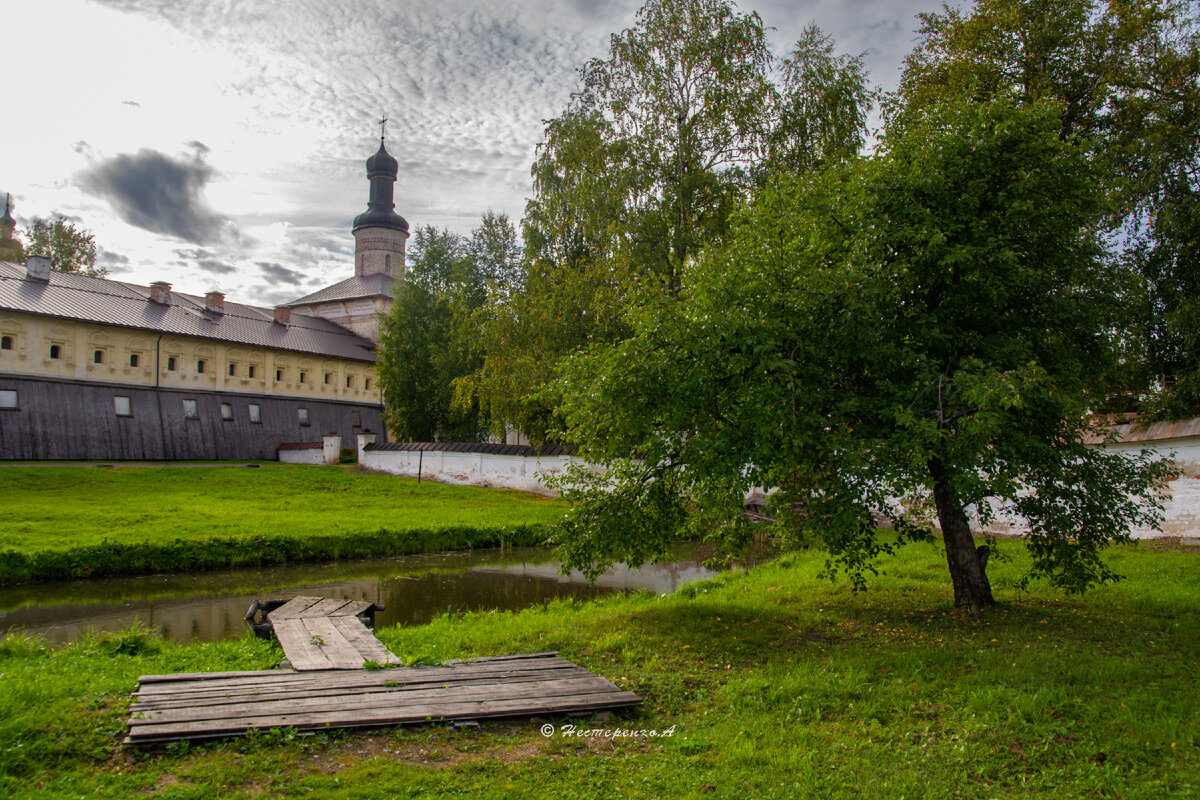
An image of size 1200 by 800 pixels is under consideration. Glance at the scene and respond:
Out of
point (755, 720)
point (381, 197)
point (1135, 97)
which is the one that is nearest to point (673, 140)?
point (1135, 97)

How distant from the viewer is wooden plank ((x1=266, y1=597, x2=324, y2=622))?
877 centimetres

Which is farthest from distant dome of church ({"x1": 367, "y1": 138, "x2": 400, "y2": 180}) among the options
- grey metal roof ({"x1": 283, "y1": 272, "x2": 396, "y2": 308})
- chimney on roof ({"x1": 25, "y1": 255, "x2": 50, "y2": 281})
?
chimney on roof ({"x1": 25, "y1": 255, "x2": 50, "y2": 281})

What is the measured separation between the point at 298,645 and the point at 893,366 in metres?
6.21

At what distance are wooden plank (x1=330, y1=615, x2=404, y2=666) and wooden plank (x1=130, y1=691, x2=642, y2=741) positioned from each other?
1.28 m

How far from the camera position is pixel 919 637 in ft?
25.0

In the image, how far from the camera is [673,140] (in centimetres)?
2111

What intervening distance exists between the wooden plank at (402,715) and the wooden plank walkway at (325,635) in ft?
4.08

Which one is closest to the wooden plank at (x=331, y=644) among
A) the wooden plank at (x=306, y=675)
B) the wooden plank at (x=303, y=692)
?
the wooden plank at (x=306, y=675)

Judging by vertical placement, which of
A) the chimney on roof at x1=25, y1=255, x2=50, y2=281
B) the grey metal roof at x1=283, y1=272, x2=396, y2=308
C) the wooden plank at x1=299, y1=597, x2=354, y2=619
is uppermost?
the grey metal roof at x1=283, y1=272, x2=396, y2=308

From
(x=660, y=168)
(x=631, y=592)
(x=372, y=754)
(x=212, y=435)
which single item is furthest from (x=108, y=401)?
(x=372, y=754)

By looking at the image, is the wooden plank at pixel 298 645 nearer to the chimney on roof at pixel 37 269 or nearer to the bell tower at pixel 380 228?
the chimney on roof at pixel 37 269

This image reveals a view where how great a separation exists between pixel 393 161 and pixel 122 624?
51344 mm

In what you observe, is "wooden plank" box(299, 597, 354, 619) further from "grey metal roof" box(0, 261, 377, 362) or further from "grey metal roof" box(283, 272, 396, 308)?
"grey metal roof" box(283, 272, 396, 308)

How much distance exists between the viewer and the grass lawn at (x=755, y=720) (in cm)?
438
